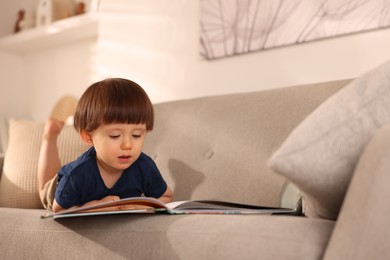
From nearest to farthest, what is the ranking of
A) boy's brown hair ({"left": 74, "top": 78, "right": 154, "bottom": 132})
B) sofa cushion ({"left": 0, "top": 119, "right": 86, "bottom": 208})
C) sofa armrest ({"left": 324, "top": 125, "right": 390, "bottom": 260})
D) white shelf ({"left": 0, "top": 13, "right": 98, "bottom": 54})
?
sofa armrest ({"left": 324, "top": 125, "right": 390, "bottom": 260}) < boy's brown hair ({"left": 74, "top": 78, "right": 154, "bottom": 132}) < sofa cushion ({"left": 0, "top": 119, "right": 86, "bottom": 208}) < white shelf ({"left": 0, "top": 13, "right": 98, "bottom": 54})

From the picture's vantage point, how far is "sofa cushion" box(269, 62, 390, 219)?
31.9 inches

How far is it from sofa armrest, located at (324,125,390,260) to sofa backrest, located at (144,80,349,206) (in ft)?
2.76

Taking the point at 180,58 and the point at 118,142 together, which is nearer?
the point at 118,142

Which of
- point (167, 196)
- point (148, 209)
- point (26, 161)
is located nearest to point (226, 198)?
point (167, 196)

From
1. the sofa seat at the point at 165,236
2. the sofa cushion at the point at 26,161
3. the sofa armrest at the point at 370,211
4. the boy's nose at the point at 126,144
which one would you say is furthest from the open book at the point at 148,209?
the sofa cushion at the point at 26,161

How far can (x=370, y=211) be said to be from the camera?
73cm

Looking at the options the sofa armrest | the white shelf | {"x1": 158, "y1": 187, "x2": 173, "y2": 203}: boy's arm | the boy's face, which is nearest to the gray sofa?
the sofa armrest

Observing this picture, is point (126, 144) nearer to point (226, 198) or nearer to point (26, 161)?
point (226, 198)

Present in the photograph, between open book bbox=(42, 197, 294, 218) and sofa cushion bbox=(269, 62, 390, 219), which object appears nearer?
sofa cushion bbox=(269, 62, 390, 219)

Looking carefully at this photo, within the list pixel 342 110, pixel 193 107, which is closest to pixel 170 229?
pixel 342 110

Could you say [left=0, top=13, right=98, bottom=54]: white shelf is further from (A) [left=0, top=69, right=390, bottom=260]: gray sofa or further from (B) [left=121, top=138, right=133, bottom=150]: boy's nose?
(B) [left=121, top=138, right=133, bottom=150]: boy's nose

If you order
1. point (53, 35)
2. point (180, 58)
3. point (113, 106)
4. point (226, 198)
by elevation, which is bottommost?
point (226, 198)

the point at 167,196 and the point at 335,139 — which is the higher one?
the point at 335,139

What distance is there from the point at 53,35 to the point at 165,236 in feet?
8.62
